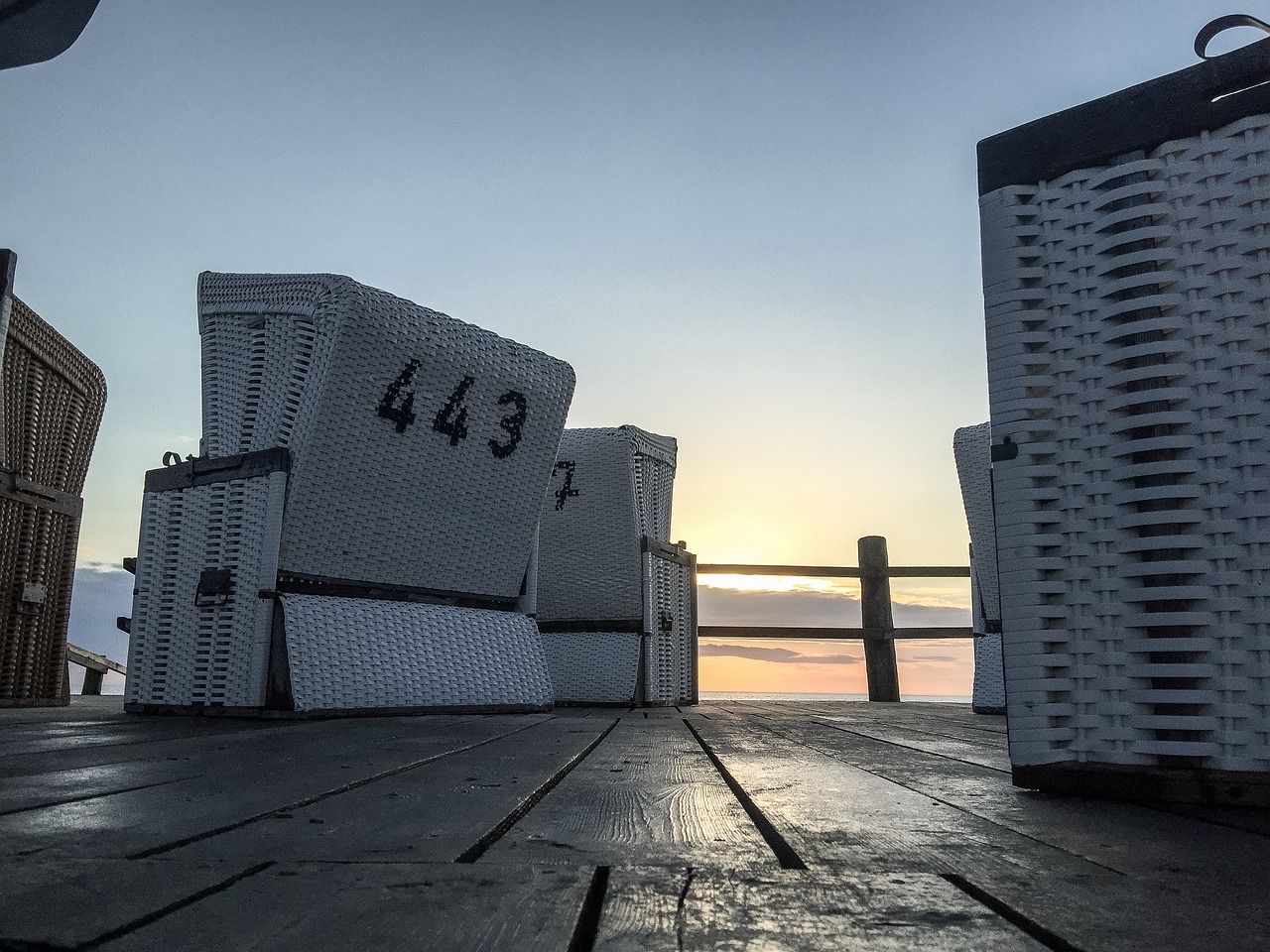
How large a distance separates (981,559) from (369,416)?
10.4 feet

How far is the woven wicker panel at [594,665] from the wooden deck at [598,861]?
3.58 metres

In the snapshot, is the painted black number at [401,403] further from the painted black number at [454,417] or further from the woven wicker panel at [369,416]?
the painted black number at [454,417]

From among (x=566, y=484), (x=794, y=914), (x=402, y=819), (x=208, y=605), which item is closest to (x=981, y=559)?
(x=566, y=484)

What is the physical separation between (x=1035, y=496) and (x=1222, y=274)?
1.28ft

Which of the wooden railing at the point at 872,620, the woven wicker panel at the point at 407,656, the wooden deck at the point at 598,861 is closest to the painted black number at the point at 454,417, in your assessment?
the woven wicker panel at the point at 407,656

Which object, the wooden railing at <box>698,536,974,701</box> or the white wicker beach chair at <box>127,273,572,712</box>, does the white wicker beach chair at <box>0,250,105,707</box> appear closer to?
the white wicker beach chair at <box>127,273,572,712</box>

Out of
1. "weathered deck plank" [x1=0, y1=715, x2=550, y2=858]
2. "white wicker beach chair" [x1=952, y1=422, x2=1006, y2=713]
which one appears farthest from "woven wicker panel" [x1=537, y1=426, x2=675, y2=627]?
"weathered deck plank" [x1=0, y1=715, x2=550, y2=858]

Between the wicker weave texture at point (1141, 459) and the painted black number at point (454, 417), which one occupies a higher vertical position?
the painted black number at point (454, 417)

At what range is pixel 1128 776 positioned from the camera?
1.20 m

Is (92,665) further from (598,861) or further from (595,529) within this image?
(598,861)

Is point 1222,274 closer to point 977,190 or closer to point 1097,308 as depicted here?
point 1097,308

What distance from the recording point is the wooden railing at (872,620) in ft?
25.6

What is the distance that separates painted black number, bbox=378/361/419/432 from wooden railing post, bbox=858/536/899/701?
5560mm

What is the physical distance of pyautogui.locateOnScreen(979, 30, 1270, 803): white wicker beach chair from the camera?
3.88 feet
